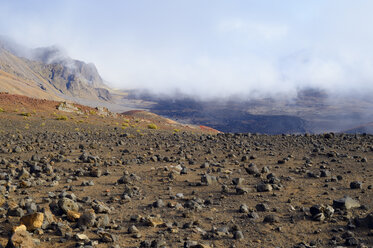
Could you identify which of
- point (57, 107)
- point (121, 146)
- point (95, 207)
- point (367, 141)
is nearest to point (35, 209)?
point (95, 207)

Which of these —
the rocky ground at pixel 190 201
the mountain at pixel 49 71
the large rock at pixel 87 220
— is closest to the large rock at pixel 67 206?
the rocky ground at pixel 190 201

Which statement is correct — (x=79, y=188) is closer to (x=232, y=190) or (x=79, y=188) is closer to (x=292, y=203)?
(x=232, y=190)

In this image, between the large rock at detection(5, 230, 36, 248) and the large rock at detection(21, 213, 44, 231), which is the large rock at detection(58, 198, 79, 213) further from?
the large rock at detection(5, 230, 36, 248)

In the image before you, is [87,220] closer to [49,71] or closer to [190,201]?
[190,201]

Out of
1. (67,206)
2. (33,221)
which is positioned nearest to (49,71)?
(67,206)

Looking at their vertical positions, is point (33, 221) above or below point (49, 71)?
below

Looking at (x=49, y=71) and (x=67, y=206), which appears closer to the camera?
(x=67, y=206)

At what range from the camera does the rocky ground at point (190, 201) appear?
14.3 feet

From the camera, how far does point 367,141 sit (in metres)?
14.3

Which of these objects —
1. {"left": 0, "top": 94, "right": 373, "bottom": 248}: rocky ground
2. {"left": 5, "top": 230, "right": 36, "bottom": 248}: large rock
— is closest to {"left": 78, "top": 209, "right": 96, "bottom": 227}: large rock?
{"left": 0, "top": 94, "right": 373, "bottom": 248}: rocky ground

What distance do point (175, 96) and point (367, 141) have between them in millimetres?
162796

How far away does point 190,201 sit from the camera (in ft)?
19.4

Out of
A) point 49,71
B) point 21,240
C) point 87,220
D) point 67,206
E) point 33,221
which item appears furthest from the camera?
point 49,71

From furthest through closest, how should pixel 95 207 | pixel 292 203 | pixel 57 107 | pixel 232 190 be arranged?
pixel 57 107 < pixel 232 190 < pixel 292 203 < pixel 95 207
